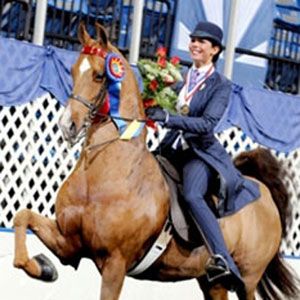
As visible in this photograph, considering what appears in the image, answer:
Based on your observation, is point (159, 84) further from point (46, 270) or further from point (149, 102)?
point (46, 270)

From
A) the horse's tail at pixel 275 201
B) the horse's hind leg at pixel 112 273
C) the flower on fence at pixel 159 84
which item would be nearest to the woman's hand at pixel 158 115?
the flower on fence at pixel 159 84

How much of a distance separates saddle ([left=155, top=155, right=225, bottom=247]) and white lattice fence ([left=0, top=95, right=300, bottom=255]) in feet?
8.04

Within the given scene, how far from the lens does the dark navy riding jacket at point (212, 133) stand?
889 centimetres

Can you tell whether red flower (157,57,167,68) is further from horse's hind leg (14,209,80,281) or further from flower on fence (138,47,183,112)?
horse's hind leg (14,209,80,281)

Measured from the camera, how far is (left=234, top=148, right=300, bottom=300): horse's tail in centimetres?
1034

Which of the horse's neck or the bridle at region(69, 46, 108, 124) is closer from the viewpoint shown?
the bridle at region(69, 46, 108, 124)

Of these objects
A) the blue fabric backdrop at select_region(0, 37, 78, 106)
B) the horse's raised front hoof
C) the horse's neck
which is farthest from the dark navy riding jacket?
the blue fabric backdrop at select_region(0, 37, 78, 106)

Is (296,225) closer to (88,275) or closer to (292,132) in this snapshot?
(292,132)

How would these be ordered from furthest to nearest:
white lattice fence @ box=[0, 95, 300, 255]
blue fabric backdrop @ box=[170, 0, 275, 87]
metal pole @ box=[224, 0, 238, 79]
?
blue fabric backdrop @ box=[170, 0, 275, 87]
metal pole @ box=[224, 0, 238, 79]
white lattice fence @ box=[0, 95, 300, 255]

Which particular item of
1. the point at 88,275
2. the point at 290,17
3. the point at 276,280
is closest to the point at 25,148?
the point at 88,275

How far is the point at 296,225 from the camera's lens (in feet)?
44.9

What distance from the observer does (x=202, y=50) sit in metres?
9.07

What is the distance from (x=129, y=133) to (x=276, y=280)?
8.30 ft

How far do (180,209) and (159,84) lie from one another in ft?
3.15
